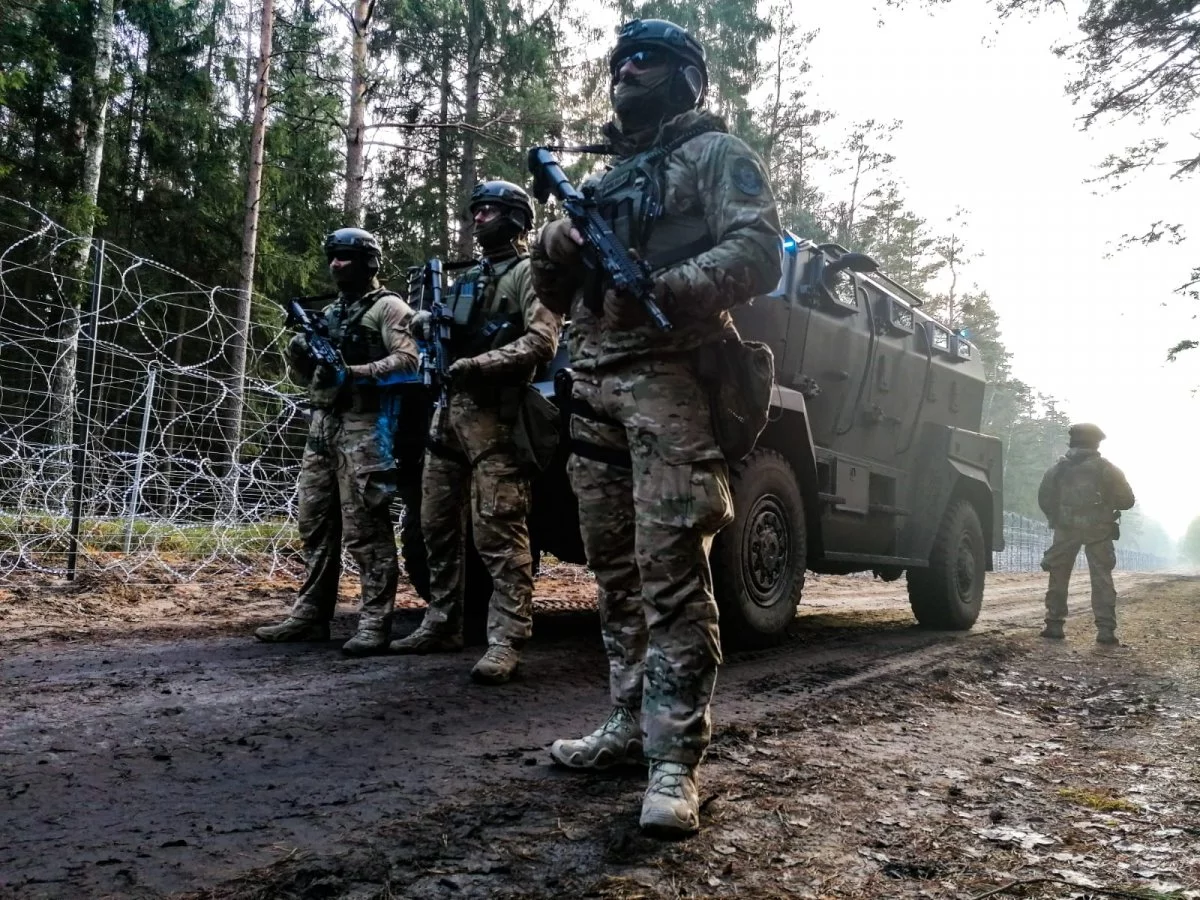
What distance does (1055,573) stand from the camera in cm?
798

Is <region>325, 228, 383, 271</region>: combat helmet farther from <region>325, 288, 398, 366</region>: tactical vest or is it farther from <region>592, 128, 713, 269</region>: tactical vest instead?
<region>592, 128, 713, 269</region>: tactical vest

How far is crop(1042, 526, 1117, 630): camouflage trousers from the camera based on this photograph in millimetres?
7512

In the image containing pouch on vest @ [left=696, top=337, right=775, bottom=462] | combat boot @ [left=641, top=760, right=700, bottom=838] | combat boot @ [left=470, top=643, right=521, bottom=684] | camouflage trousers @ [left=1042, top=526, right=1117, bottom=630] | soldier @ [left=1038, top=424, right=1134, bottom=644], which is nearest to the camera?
combat boot @ [left=641, top=760, right=700, bottom=838]

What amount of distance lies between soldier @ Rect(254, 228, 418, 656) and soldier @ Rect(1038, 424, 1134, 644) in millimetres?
5760

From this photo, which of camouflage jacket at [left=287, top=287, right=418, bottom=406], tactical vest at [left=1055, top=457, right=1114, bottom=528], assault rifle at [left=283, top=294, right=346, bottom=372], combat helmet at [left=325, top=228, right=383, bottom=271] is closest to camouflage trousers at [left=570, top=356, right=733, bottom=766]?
camouflage jacket at [left=287, top=287, right=418, bottom=406]

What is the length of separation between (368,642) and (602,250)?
274 centimetres

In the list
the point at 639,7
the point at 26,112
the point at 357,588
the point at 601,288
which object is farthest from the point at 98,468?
the point at 639,7

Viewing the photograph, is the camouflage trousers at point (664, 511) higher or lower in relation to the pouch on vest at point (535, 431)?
lower

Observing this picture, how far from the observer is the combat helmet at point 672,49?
264 cm

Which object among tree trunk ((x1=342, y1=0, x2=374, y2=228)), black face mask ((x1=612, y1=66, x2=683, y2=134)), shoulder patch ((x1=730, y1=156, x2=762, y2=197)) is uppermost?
tree trunk ((x1=342, y1=0, x2=374, y2=228))

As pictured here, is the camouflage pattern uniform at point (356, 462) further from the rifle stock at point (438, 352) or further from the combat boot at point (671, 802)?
the combat boot at point (671, 802)

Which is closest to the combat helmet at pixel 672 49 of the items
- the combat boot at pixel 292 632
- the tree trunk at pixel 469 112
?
the combat boot at pixel 292 632

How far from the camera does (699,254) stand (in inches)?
97.6

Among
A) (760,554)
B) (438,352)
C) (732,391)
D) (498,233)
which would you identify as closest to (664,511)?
(732,391)
